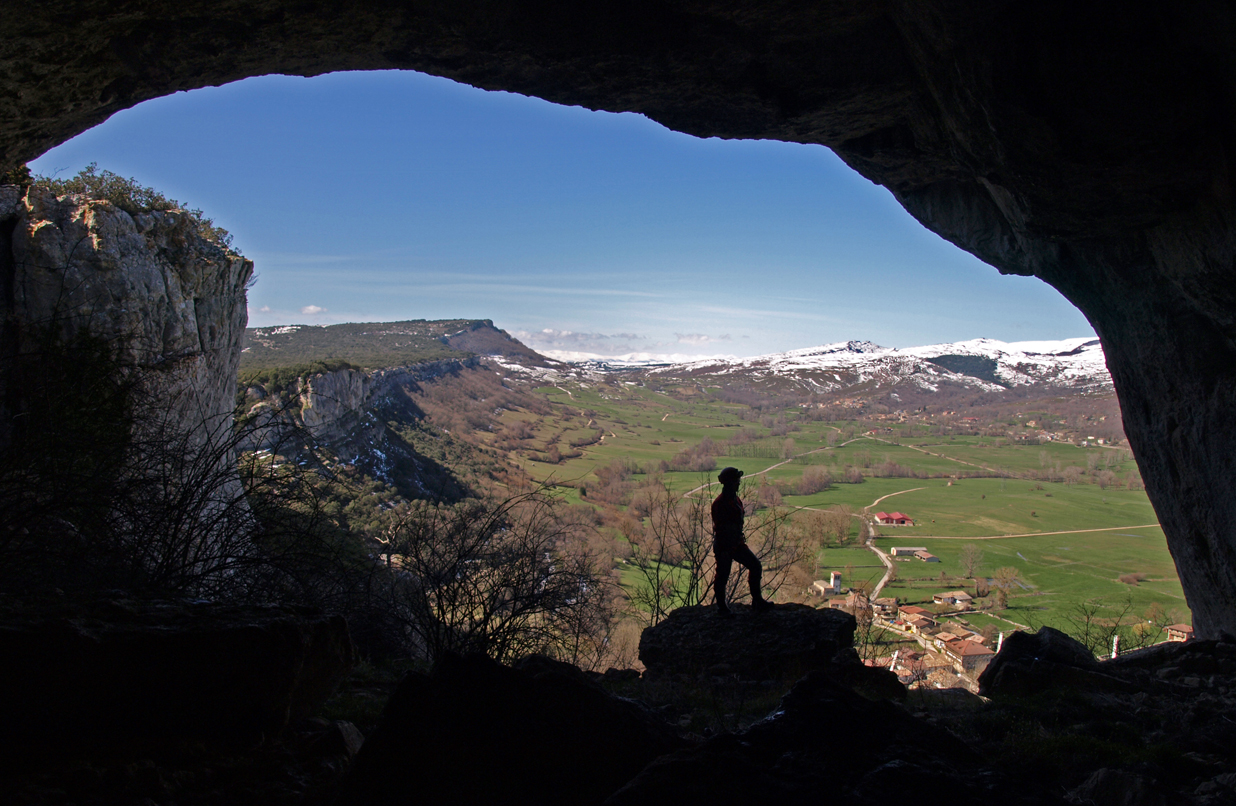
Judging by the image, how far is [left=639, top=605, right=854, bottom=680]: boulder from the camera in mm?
6734

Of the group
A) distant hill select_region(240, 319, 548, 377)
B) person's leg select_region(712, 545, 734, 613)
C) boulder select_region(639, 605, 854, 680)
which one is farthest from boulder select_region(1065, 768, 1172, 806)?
distant hill select_region(240, 319, 548, 377)

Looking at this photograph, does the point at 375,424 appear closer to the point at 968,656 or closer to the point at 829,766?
the point at 968,656

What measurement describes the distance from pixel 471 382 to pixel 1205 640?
103716 millimetres

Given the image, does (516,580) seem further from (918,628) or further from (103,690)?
(918,628)

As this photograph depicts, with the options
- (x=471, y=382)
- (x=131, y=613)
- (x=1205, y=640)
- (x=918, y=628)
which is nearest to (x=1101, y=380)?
(x=471, y=382)

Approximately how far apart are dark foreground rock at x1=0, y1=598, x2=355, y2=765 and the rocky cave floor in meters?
0.14

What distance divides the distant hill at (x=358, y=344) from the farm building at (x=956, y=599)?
139 feet

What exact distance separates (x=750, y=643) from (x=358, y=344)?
342 feet

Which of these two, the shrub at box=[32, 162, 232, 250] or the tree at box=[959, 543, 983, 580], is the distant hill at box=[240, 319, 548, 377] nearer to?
the shrub at box=[32, 162, 232, 250]

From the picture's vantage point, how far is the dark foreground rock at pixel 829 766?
2.38m

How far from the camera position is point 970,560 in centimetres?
4325

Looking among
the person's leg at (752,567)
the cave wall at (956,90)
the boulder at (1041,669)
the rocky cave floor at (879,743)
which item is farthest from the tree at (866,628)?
the rocky cave floor at (879,743)

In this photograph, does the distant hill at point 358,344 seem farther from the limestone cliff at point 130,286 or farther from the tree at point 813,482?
the tree at point 813,482

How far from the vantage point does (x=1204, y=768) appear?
4.14 metres
